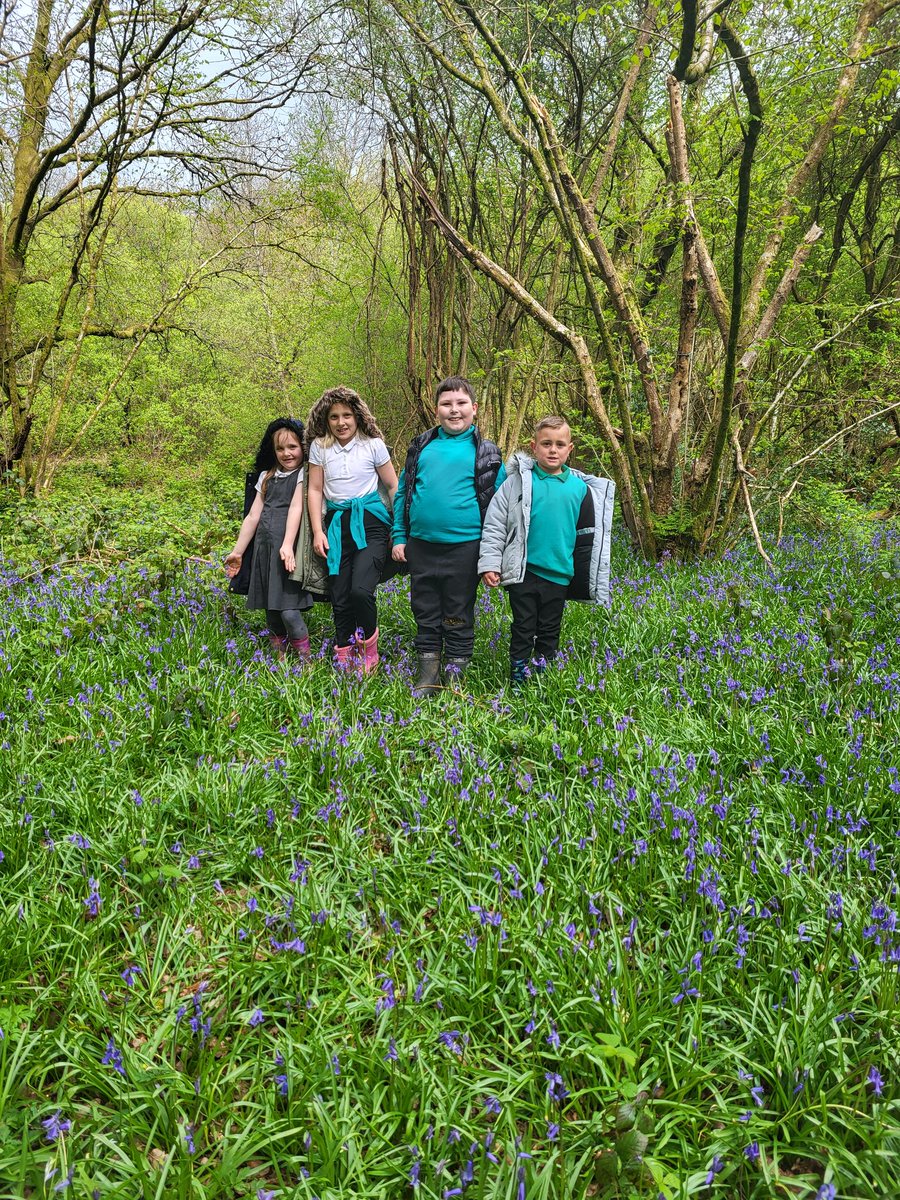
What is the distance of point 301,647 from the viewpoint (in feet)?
14.7

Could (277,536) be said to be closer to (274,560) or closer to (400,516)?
(274,560)

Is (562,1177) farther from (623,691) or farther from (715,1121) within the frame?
(623,691)

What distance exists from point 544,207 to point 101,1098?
10.3 m

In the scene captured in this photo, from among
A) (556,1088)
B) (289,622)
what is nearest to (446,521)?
(289,622)

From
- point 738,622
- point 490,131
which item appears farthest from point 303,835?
point 490,131

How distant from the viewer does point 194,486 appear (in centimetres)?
1528

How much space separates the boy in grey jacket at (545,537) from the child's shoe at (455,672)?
33 centimetres

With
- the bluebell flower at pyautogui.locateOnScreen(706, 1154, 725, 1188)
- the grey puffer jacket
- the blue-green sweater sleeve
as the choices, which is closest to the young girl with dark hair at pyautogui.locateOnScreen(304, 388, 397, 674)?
the blue-green sweater sleeve

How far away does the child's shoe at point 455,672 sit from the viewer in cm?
400

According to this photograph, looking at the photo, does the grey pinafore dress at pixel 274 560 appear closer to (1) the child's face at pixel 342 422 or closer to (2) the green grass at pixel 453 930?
Answer: (1) the child's face at pixel 342 422

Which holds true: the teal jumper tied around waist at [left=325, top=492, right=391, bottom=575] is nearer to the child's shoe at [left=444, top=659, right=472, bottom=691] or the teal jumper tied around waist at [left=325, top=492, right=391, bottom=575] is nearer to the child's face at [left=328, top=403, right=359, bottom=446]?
the child's face at [left=328, top=403, right=359, bottom=446]

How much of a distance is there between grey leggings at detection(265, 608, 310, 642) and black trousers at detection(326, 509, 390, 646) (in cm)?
31

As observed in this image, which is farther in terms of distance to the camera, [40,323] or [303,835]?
[40,323]

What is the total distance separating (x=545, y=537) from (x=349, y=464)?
1380 millimetres
